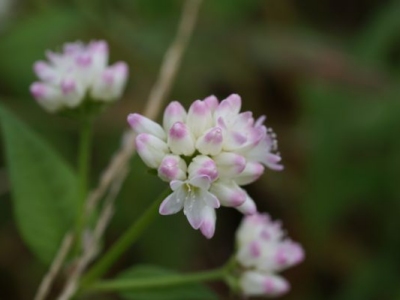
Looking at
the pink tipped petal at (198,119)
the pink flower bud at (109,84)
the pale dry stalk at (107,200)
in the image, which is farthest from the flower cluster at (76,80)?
the pink tipped petal at (198,119)

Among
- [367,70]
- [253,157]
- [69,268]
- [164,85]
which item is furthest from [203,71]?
[253,157]

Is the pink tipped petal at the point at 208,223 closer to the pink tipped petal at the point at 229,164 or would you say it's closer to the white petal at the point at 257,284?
the pink tipped petal at the point at 229,164

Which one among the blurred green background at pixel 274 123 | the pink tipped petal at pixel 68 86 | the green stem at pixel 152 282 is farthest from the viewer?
the blurred green background at pixel 274 123

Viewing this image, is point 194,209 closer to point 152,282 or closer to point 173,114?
point 173,114

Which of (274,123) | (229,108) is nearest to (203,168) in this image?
(229,108)

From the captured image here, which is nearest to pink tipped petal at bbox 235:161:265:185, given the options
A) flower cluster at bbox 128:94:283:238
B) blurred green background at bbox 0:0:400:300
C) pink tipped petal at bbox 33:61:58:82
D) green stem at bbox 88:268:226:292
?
flower cluster at bbox 128:94:283:238

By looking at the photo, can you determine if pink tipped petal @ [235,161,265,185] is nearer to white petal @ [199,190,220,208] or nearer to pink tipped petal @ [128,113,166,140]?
white petal @ [199,190,220,208]

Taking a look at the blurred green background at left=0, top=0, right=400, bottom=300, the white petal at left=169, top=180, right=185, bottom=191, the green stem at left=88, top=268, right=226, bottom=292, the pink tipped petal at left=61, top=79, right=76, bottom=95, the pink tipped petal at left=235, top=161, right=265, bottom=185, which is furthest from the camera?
the blurred green background at left=0, top=0, right=400, bottom=300
